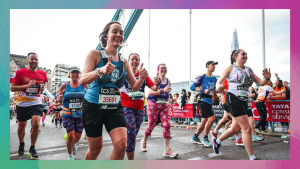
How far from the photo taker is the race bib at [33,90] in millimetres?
4625

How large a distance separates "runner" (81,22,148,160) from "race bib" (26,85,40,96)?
103 inches

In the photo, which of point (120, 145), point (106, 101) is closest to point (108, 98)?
point (106, 101)

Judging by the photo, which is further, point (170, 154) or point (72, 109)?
point (170, 154)

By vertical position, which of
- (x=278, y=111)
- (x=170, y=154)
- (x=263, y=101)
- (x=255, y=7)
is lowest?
(x=170, y=154)

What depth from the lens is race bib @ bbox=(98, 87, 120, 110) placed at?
2.48m

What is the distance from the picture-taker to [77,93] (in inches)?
178

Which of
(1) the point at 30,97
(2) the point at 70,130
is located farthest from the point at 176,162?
(1) the point at 30,97

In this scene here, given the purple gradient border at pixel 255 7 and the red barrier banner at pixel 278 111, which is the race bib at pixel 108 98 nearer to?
the purple gradient border at pixel 255 7

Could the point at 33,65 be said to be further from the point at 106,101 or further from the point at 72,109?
the point at 106,101

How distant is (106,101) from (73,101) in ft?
7.07

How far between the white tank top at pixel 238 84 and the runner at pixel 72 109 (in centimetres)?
271

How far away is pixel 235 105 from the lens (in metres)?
3.85

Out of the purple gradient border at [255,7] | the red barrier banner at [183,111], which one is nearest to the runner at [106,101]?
the purple gradient border at [255,7]

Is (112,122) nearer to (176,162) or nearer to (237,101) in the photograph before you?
(176,162)
